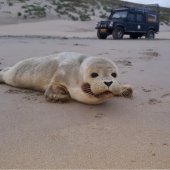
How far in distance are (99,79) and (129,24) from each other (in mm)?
14856

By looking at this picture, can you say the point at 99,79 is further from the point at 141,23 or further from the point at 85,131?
the point at 141,23

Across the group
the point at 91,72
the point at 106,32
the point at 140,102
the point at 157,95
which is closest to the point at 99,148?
the point at 91,72

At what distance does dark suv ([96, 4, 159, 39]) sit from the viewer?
703 inches

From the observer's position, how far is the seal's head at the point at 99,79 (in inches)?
161

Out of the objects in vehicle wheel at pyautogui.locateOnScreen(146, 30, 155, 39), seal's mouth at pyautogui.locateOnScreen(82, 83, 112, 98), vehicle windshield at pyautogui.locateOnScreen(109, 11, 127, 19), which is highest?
seal's mouth at pyautogui.locateOnScreen(82, 83, 112, 98)

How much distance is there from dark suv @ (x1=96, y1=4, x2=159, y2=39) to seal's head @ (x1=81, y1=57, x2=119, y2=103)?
13192mm

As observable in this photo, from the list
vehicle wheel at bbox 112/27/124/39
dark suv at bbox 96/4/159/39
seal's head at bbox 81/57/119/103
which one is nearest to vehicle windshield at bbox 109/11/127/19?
dark suv at bbox 96/4/159/39

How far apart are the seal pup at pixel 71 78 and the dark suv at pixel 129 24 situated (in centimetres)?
1236

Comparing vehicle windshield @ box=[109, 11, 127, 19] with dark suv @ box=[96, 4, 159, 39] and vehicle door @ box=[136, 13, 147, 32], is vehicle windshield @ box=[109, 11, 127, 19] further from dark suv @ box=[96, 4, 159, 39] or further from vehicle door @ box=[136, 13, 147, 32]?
vehicle door @ box=[136, 13, 147, 32]

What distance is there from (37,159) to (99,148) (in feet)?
1.55

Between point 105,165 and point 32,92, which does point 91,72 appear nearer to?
point 32,92

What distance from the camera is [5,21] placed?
2361 cm

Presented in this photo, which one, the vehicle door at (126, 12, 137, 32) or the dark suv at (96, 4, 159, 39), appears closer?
the dark suv at (96, 4, 159, 39)

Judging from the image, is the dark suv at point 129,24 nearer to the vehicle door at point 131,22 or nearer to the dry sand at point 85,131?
the vehicle door at point 131,22
